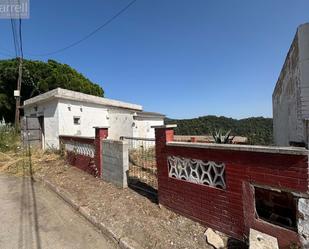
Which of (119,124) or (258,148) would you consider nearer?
(258,148)

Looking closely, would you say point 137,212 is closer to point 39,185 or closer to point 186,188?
point 186,188

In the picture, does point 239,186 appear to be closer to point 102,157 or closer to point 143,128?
point 102,157

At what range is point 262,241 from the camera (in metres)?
3.14

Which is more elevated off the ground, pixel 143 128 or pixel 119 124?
pixel 119 124

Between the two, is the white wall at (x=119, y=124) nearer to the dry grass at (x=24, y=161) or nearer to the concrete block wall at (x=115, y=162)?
the dry grass at (x=24, y=161)

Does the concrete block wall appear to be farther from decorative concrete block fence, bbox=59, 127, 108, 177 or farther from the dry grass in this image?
the dry grass

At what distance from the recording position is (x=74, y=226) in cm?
457

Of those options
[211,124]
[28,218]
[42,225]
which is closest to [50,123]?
[28,218]

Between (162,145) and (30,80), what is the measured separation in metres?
22.1

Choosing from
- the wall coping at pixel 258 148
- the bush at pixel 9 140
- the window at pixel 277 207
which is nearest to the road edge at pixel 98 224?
the wall coping at pixel 258 148

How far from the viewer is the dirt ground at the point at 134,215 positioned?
385 centimetres

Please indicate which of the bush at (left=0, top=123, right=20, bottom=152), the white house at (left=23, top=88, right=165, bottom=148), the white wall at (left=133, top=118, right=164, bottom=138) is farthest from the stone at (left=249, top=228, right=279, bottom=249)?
the bush at (left=0, top=123, right=20, bottom=152)

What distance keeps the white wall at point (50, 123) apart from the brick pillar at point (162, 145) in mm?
8722

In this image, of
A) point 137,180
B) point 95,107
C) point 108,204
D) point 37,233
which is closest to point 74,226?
point 37,233
